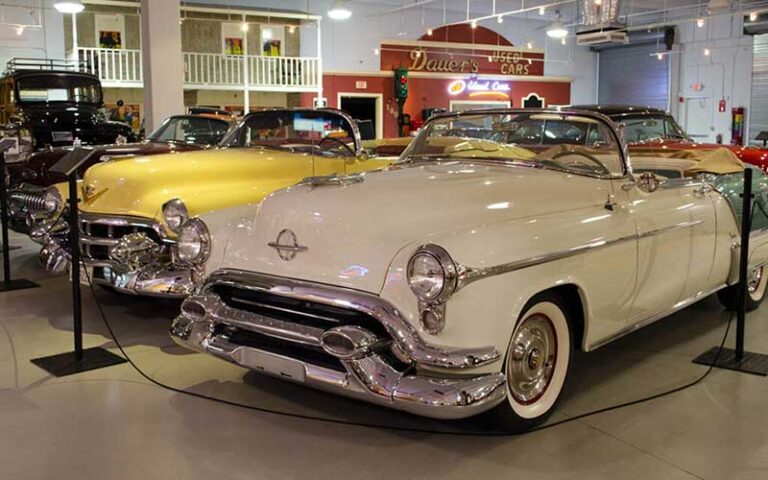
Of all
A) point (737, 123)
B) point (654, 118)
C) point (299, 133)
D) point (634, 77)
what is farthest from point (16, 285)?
point (634, 77)

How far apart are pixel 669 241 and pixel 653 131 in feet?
16.0

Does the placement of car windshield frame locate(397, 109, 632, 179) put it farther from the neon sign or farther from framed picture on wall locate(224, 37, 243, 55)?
the neon sign

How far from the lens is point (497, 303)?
3113 millimetres

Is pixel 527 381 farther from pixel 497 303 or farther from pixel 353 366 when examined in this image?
pixel 353 366

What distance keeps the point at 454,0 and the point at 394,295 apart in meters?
21.9

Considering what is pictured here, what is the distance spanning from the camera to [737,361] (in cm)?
457

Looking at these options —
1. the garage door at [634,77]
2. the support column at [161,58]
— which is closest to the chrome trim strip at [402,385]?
the support column at [161,58]

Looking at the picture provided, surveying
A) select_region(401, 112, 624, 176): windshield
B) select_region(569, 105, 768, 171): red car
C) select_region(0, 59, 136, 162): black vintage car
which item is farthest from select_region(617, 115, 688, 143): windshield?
select_region(0, 59, 136, 162): black vintage car

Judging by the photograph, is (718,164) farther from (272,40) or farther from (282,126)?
(272,40)

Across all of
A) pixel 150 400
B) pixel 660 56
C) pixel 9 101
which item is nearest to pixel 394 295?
pixel 150 400

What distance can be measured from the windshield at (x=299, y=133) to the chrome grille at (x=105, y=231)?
1599 millimetres

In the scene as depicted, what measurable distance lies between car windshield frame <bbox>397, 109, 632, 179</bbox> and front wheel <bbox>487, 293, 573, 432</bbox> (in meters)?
0.98

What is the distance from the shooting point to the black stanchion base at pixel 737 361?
445 cm

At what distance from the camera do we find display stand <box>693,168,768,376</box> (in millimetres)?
4434
